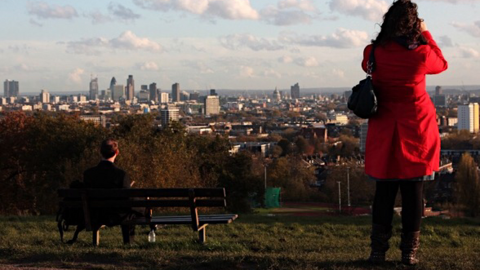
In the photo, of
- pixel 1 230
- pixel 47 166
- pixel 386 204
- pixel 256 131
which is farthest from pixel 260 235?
pixel 256 131

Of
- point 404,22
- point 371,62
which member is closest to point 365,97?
point 371,62

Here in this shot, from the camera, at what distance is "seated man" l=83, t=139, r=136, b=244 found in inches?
301

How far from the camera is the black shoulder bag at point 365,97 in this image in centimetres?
596

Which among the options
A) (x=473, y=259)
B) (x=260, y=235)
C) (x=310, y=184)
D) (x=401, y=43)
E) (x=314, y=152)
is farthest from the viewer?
(x=314, y=152)

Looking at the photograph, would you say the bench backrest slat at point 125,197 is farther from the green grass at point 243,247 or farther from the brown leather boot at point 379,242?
the brown leather boot at point 379,242

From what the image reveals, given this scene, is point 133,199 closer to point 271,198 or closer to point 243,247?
point 243,247

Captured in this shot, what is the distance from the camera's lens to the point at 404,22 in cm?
591

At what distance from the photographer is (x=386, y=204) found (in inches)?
245

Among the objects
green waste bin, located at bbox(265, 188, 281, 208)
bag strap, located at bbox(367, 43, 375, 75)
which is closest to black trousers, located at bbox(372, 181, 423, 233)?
bag strap, located at bbox(367, 43, 375, 75)

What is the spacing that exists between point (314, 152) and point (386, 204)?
107 metres

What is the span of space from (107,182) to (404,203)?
9.32 ft

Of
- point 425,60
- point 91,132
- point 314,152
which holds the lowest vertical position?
point 314,152

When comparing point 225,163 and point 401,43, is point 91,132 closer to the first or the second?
point 225,163

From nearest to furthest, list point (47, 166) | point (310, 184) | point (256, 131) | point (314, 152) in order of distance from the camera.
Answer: point (47, 166)
point (310, 184)
point (314, 152)
point (256, 131)
